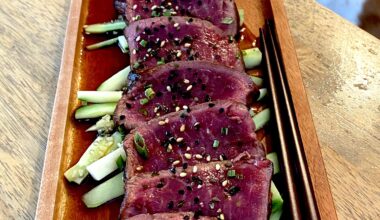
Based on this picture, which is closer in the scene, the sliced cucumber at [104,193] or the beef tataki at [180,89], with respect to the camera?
the sliced cucumber at [104,193]

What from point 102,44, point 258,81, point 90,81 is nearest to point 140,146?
point 90,81

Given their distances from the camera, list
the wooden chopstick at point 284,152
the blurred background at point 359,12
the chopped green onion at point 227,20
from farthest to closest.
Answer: the blurred background at point 359,12 → the chopped green onion at point 227,20 → the wooden chopstick at point 284,152

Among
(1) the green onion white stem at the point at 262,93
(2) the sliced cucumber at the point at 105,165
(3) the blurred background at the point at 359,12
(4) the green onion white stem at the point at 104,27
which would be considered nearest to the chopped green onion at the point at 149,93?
(2) the sliced cucumber at the point at 105,165

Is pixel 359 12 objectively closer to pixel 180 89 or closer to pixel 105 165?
pixel 180 89

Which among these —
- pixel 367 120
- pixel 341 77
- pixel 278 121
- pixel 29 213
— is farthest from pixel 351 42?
pixel 29 213

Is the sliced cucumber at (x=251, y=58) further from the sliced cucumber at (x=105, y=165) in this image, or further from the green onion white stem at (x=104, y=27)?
the sliced cucumber at (x=105, y=165)

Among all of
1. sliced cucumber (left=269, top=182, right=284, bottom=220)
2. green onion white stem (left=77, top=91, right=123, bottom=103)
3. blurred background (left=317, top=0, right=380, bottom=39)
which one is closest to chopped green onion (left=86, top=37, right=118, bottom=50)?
green onion white stem (left=77, top=91, right=123, bottom=103)

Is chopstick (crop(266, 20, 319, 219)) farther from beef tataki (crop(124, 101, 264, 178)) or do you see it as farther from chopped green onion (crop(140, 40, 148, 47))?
chopped green onion (crop(140, 40, 148, 47))
